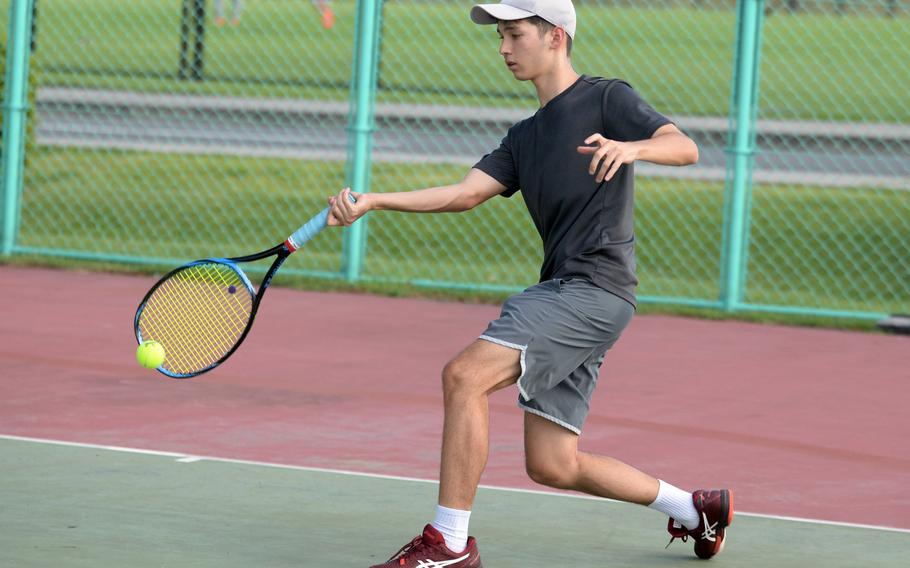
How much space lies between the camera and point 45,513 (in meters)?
5.84

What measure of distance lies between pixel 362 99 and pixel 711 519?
6.77 m

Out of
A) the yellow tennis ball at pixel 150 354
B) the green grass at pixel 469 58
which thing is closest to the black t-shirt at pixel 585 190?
the yellow tennis ball at pixel 150 354

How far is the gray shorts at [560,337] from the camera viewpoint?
17.0ft

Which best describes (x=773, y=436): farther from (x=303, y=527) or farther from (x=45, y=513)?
(x=45, y=513)

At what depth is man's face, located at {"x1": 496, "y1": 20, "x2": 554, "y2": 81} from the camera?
5.34 metres

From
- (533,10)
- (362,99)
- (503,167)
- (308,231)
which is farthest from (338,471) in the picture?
(362,99)

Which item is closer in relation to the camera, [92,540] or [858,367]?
[92,540]

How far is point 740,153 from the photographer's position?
11.3 metres

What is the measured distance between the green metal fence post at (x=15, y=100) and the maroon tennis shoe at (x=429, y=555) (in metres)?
7.92

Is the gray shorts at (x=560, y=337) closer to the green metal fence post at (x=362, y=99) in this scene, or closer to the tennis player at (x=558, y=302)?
the tennis player at (x=558, y=302)

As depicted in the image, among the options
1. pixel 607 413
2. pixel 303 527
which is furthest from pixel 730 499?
pixel 607 413

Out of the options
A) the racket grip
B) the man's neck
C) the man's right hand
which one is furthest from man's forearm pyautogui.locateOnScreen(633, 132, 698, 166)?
the racket grip

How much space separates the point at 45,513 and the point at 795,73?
18.6 metres

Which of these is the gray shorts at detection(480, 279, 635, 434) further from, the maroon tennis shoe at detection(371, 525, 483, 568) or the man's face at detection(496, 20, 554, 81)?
the man's face at detection(496, 20, 554, 81)
